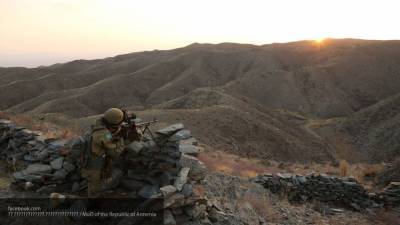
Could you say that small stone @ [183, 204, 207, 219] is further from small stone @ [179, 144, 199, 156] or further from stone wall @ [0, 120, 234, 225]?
small stone @ [179, 144, 199, 156]

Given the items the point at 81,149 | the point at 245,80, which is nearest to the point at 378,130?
the point at 245,80

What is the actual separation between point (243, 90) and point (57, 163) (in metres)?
60.3

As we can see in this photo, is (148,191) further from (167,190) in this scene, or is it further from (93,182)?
(93,182)

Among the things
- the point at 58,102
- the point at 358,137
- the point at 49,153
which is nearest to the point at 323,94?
the point at 358,137

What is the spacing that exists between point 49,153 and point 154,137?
3330mm

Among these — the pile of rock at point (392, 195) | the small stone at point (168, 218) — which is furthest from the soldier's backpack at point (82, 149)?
the pile of rock at point (392, 195)

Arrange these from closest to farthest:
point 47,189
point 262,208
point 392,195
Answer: point 47,189 < point 262,208 < point 392,195

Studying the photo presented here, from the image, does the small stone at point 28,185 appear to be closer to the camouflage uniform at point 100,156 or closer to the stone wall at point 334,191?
the camouflage uniform at point 100,156

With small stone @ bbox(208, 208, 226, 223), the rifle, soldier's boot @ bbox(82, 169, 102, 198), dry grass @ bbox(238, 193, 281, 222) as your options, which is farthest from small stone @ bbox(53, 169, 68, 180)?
dry grass @ bbox(238, 193, 281, 222)

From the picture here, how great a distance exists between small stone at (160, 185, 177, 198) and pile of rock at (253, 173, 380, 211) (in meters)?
7.58

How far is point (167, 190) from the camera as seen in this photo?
7527 mm

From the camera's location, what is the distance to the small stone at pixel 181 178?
782 centimetres

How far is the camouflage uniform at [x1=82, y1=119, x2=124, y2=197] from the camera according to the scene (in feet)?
25.7

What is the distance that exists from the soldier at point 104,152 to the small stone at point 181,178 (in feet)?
4.30
